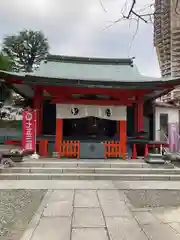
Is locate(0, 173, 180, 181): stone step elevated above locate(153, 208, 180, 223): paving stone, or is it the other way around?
locate(0, 173, 180, 181): stone step

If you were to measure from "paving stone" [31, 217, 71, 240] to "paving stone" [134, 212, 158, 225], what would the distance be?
1.17 m

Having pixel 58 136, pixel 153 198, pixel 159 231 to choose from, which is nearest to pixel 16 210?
pixel 159 231

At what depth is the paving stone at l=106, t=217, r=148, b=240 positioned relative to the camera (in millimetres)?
3654

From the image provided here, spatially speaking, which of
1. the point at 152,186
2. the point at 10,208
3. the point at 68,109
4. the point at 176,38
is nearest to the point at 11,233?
the point at 10,208

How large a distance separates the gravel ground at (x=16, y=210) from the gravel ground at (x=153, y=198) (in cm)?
208

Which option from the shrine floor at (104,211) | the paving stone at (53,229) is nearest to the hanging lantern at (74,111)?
the shrine floor at (104,211)

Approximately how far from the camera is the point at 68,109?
1123 centimetres

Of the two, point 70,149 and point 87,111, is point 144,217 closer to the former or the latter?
point 70,149

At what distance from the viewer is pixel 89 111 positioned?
1126 centimetres

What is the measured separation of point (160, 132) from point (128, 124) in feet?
9.04

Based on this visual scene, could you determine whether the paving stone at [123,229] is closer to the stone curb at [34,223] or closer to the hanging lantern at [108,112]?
the stone curb at [34,223]

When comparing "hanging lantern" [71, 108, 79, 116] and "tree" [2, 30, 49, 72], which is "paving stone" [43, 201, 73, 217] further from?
"tree" [2, 30, 49, 72]

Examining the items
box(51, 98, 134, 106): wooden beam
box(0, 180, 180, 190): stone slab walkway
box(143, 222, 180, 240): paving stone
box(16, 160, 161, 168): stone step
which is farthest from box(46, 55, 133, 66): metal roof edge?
box(143, 222, 180, 240): paving stone

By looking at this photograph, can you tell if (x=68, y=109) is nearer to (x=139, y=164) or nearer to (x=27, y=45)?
(x=139, y=164)
